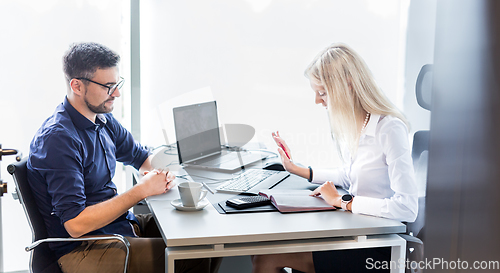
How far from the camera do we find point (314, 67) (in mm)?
1437

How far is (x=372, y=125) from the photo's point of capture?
134 centimetres

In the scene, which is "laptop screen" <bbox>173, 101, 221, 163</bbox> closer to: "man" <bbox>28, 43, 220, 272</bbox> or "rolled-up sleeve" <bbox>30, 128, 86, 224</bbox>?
"man" <bbox>28, 43, 220, 272</bbox>

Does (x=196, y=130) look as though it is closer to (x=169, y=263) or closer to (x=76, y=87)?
(x=76, y=87)

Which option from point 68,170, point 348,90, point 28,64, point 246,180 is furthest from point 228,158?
point 28,64

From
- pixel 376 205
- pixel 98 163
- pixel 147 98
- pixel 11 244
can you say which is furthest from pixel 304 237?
pixel 11 244

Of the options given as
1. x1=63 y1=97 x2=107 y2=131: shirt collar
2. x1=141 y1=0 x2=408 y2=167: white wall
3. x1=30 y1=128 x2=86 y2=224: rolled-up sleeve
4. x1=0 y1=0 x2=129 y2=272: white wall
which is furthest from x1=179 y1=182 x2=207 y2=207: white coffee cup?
x1=0 y1=0 x2=129 y2=272: white wall

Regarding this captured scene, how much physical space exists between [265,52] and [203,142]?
0.61 m

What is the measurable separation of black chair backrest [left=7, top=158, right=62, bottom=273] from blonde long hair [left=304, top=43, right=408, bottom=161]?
100 cm

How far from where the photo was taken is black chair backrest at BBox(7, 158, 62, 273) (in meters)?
1.17

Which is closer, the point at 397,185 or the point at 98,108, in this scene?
the point at 397,185

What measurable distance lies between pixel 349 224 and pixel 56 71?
165cm

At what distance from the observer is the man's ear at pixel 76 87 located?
1.37m

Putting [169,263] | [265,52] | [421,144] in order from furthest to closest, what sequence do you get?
[265,52], [421,144], [169,263]

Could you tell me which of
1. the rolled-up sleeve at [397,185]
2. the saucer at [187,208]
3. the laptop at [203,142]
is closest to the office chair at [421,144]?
the rolled-up sleeve at [397,185]
